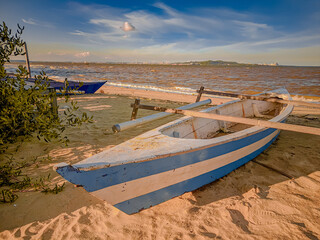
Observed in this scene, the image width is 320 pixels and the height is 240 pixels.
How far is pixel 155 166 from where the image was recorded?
2350 millimetres

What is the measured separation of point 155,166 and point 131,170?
333 millimetres

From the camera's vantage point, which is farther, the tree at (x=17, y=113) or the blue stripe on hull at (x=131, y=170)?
the tree at (x=17, y=113)

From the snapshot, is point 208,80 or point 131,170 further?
point 208,80

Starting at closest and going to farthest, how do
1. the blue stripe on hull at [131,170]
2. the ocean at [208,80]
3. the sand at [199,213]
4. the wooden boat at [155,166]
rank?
the blue stripe on hull at [131,170], the wooden boat at [155,166], the sand at [199,213], the ocean at [208,80]

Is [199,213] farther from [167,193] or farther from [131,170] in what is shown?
[131,170]

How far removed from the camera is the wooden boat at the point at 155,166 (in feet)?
6.55

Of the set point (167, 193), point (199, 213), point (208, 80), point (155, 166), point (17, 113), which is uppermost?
point (208, 80)

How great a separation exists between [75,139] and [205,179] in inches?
147

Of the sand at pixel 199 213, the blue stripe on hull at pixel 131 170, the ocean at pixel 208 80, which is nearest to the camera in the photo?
the blue stripe on hull at pixel 131 170

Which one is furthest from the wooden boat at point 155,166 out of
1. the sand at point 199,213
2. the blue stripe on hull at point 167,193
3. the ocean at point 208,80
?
the ocean at point 208,80

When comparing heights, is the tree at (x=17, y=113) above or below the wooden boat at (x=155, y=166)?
above

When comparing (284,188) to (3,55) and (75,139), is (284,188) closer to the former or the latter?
(75,139)

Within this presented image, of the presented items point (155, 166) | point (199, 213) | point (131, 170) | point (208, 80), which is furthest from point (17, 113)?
point (208, 80)

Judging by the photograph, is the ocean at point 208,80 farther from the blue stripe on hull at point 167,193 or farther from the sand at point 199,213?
the blue stripe on hull at point 167,193
